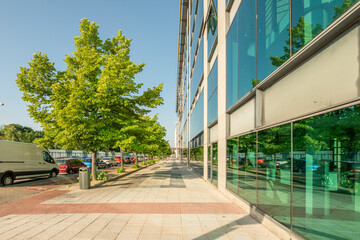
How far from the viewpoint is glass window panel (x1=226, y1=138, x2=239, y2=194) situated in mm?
9164

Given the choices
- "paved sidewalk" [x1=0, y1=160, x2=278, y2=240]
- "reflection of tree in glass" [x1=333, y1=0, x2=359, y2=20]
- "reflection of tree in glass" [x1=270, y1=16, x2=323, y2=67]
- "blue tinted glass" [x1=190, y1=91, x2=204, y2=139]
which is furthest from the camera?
"blue tinted glass" [x1=190, y1=91, x2=204, y2=139]

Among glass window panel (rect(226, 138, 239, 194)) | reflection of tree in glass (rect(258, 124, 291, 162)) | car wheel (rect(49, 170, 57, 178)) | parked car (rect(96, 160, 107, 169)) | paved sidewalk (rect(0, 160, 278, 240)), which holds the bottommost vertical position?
parked car (rect(96, 160, 107, 169))

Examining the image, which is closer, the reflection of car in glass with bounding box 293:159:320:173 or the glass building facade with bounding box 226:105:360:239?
the glass building facade with bounding box 226:105:360:239

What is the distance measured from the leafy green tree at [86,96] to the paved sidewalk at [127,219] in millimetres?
4331

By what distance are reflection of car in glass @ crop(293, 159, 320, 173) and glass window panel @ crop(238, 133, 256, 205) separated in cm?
256

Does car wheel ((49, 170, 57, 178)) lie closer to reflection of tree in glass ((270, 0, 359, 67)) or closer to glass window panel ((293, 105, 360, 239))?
glass window panel ((293, 105, 360, 239))

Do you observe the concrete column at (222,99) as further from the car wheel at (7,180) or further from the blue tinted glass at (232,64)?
the car wheel at (7,180)

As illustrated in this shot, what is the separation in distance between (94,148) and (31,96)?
507 cm

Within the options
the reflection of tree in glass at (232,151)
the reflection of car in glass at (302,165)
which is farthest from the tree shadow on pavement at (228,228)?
the reflection of tree in glass at (232,151)

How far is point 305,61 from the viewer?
462 cm

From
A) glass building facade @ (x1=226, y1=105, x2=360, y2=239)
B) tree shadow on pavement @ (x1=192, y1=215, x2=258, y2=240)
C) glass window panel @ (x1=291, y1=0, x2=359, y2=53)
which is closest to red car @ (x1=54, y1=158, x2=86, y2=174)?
tree shadow on pavement @ (x1=192, y1=215, x2=258, y2=240)

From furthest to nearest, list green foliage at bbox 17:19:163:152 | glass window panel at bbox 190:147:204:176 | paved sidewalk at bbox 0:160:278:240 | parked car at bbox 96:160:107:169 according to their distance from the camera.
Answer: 1. parked car at bbox 96:160:107:169
2. glass window panel at bbox 190:147:204:176
3. green foliage at bbox 17:19:163:152
4. paved sidewalk at bbox 0:160:278:240

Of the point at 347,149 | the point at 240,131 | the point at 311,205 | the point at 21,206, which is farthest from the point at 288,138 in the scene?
the point at 21,206

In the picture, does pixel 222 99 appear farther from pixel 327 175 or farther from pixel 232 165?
pixel 327 175
